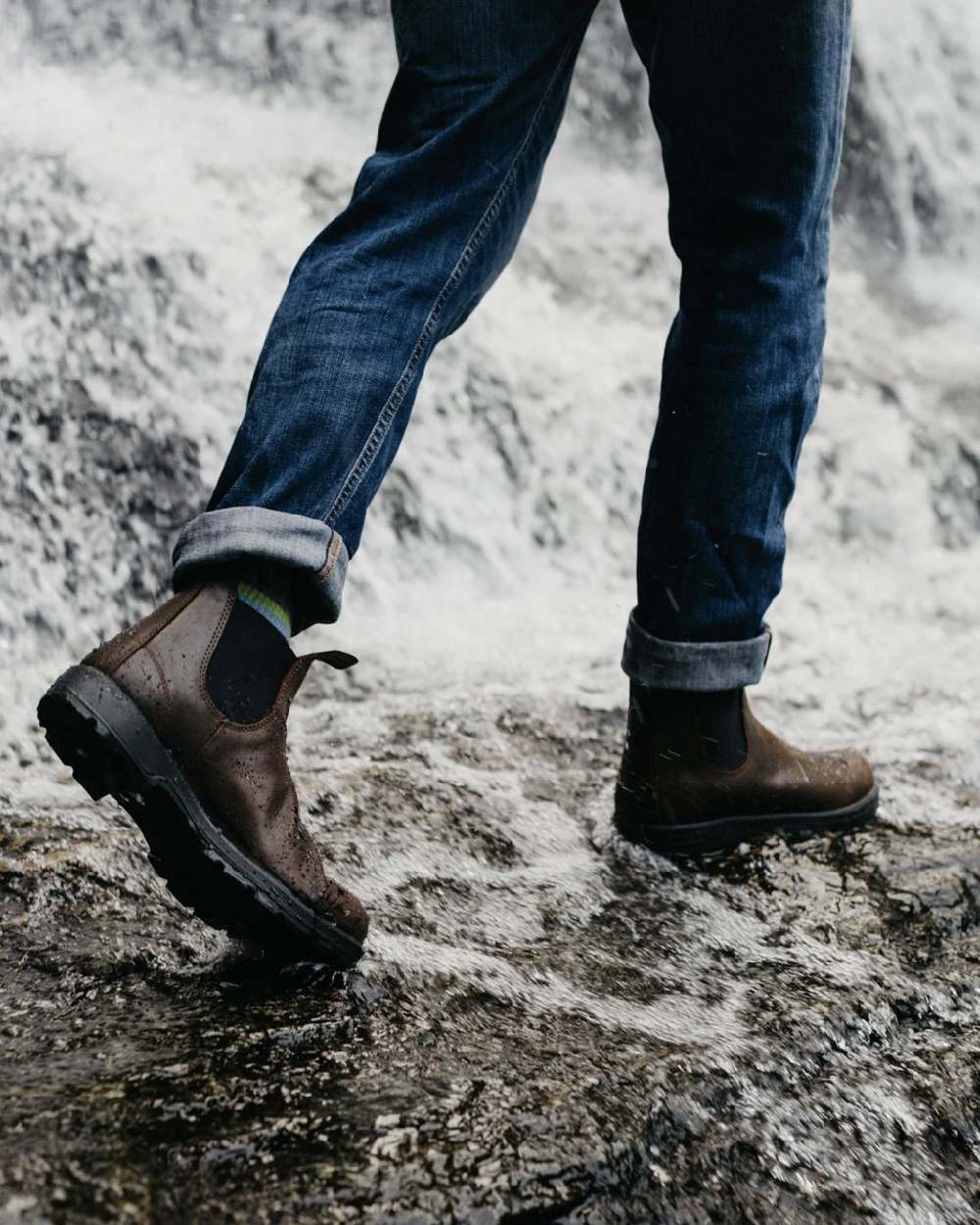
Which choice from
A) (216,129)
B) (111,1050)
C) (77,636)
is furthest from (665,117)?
(216,129)

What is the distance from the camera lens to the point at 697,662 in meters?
1.59

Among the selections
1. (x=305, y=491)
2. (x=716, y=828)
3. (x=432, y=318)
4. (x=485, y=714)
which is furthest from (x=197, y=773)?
(x=485, y=714)

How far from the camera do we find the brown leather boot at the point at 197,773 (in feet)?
3.73

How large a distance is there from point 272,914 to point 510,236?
2.74 ft

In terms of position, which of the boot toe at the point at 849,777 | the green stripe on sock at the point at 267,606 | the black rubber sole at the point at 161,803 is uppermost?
the green stripe on sock at the point at 267,606

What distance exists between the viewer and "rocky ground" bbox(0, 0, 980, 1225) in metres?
1.02

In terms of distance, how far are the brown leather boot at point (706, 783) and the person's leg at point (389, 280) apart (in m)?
0.59

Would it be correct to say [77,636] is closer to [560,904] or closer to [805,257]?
[560,904]

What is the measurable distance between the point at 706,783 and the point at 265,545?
0.80 metres

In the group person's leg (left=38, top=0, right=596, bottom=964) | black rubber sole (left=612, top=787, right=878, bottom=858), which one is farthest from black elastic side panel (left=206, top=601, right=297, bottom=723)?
black rubber sole (left=612, top=787, right=878, bottom=858)

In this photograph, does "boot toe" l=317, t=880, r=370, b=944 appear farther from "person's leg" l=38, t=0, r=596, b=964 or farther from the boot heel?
the boot heel

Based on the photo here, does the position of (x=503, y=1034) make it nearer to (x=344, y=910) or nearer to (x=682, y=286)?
(x=344, y=910)

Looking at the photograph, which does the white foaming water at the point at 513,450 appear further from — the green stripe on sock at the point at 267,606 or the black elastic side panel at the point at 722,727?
the green stripe on sock at the point at 267,606

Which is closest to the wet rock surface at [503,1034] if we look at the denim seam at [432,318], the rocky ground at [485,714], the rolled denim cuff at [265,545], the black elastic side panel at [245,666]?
the rocky ground at [485,714]
